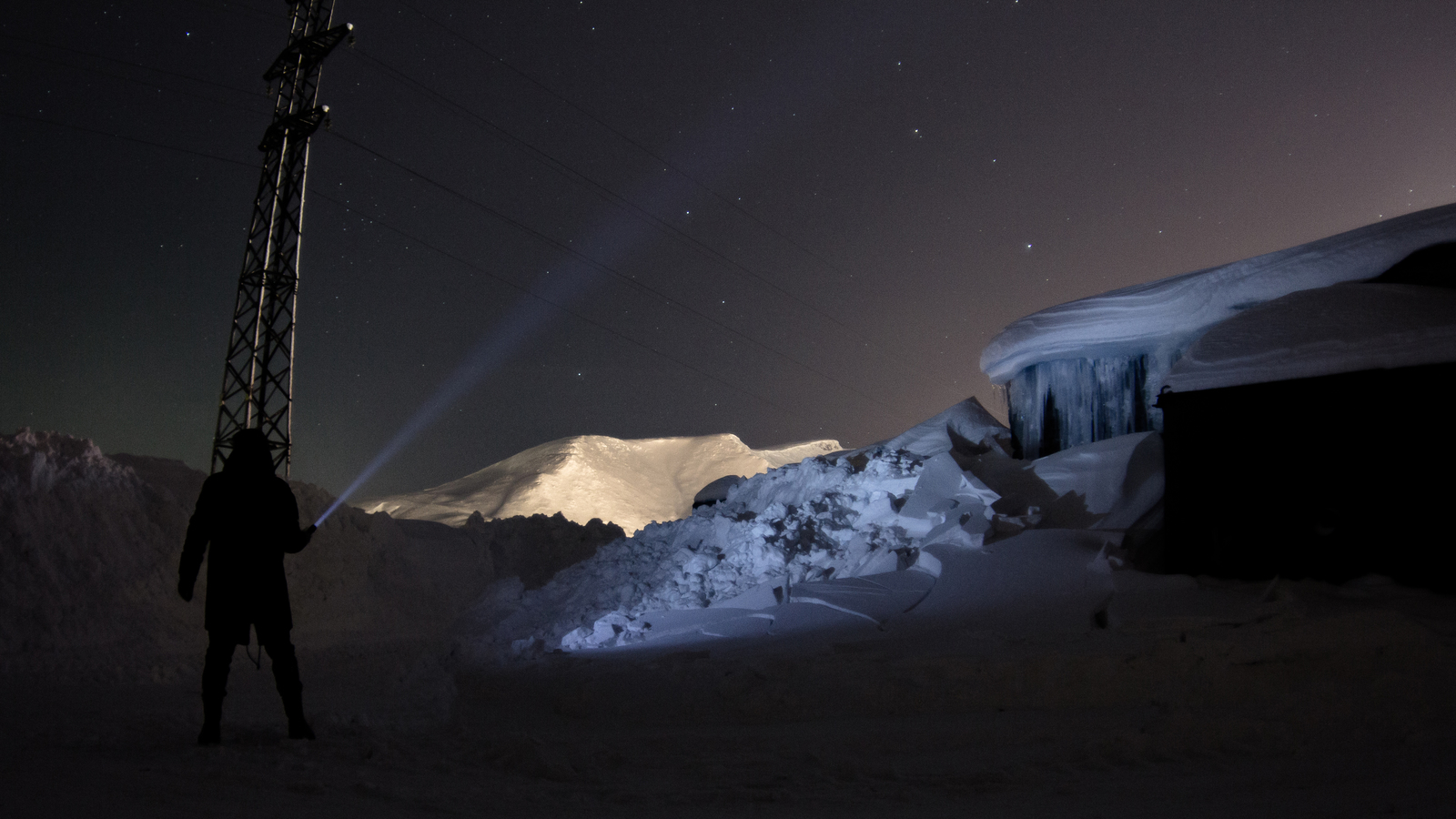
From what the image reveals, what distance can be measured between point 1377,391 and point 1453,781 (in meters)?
3.47

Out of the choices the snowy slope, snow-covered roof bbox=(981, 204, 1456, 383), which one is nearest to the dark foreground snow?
snow-covered roof bbox=(981, 204, 1456, 383)

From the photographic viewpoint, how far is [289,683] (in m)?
3.30

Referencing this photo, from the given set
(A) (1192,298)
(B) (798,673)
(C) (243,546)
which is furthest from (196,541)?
(A) (1192,298)

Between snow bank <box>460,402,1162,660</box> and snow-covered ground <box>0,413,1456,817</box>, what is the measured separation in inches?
1.4

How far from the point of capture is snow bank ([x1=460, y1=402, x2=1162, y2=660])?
5.94 metres

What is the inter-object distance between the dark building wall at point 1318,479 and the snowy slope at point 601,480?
21138mm

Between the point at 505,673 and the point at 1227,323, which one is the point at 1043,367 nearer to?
the point at 1227,323

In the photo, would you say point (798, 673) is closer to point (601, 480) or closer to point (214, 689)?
point (214, 689)

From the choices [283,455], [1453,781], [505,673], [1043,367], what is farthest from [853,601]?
[283,455]

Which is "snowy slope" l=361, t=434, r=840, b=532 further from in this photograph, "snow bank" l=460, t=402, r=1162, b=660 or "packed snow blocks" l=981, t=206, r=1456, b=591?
"packed snow blocks" l=981, t=206, r=1456, b=591

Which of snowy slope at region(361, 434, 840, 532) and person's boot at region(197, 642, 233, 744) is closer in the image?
person's boot at region(197, 642, 233, 744)

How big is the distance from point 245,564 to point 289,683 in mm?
527

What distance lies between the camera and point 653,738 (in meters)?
3.57

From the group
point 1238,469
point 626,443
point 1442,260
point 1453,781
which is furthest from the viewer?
point 626,443
